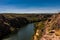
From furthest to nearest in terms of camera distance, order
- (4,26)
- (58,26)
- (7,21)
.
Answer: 1. (7,21)
2. (4,26)
3. (58,26)

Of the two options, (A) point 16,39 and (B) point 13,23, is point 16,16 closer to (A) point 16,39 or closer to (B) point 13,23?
(B) point 13,23

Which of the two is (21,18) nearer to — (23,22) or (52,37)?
(23,22)

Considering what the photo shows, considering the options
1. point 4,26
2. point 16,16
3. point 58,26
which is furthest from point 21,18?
point 58,26

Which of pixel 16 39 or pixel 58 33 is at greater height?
pixel 58 33

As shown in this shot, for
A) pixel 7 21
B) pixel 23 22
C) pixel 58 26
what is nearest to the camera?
pixel 58 26

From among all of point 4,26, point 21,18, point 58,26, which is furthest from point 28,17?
point 58,26

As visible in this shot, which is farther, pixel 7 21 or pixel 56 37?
pixel 7 21
